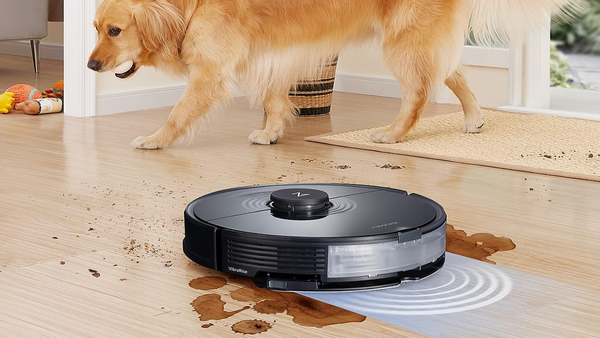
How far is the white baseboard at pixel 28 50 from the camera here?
580 cm

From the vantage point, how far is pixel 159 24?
2666mm

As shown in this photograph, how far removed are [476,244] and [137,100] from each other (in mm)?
2362

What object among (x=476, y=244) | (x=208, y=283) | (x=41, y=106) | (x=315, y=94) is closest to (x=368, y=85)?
(x=315, y=94)

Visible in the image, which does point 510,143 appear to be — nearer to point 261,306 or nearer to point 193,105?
point 193,105

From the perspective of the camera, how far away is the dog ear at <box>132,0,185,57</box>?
8.73 feet

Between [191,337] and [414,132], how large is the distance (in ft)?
6.95

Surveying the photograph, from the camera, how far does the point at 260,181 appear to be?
2.28m

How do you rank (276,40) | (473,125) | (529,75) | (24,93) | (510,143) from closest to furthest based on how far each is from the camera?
(276,40), (510,143), (473,125), (24,93), (529,75)

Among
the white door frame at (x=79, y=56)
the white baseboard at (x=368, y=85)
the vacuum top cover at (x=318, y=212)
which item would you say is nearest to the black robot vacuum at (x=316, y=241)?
the vacuum top cover at (x=318, y=212)

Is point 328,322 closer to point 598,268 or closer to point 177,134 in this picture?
point 598,268

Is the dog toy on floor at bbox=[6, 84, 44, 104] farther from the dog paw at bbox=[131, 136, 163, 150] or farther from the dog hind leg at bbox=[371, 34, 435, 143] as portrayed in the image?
the dog hind leg at bbox=[371, 34, 435, 143]

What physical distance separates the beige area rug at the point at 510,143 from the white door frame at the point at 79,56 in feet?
3.52

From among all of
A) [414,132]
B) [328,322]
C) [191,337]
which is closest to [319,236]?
[328,322]

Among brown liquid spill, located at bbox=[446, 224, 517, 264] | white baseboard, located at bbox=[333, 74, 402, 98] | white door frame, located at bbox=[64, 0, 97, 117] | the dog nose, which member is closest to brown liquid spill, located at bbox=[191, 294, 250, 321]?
brown liquid spill, located at bbox=[446, 224, 517, 264]
